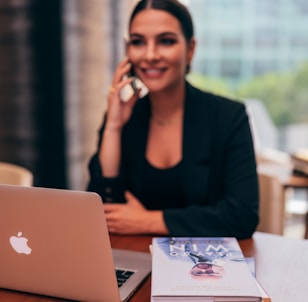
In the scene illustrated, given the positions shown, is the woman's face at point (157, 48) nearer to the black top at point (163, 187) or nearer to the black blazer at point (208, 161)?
the black blazer at point (208, 161)

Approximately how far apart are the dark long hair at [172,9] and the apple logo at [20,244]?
958 millimetres

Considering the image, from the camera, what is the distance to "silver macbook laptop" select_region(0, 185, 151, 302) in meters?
0.90

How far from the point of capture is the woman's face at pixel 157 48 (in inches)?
64.2

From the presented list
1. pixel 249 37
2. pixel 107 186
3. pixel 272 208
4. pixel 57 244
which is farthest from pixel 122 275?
pixel 249 37

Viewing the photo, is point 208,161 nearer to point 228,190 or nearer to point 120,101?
point 228,190

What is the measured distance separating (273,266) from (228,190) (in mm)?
418

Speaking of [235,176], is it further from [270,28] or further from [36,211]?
[270,28]

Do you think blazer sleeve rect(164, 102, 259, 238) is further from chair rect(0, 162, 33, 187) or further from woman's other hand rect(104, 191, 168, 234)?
chair rect(0, 162, 33, 187)

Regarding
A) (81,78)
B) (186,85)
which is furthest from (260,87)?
(186,85)

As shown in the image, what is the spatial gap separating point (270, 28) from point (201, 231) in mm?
3204

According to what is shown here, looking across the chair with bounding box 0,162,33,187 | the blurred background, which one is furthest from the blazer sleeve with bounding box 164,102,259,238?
the blurred background

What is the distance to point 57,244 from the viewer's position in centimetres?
94

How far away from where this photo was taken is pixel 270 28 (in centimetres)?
425

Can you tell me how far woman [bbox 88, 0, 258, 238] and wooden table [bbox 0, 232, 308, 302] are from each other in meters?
0.17
